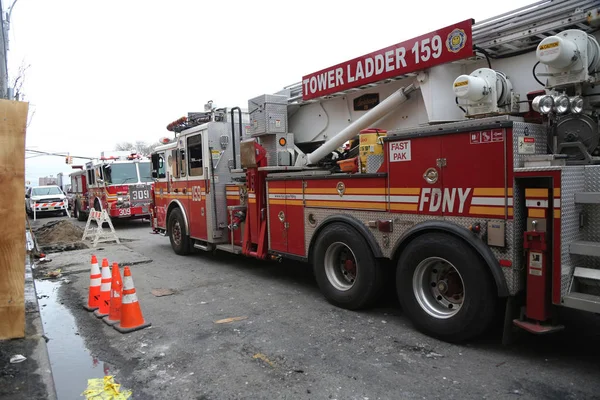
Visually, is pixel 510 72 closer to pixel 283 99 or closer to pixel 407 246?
pixel 407 246

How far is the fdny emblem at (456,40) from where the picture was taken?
495 centimetres

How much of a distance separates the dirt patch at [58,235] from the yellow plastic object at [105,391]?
994cm

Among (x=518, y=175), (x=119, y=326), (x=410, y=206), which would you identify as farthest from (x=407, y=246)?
(x=119, y=326)

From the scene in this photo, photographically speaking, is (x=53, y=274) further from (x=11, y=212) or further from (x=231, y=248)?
(x=11, y=212)

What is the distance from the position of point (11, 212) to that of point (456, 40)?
4.92 meters

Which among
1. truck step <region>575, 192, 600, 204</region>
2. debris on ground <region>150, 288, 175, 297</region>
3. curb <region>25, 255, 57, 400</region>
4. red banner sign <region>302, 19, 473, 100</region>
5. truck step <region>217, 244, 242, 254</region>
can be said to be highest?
red banner sign <region>302, 19, 473, 100</region>

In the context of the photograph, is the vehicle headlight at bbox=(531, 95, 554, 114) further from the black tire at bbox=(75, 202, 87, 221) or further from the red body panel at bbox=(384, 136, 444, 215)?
the black tire at bbox=(75, 202, 87, 221)

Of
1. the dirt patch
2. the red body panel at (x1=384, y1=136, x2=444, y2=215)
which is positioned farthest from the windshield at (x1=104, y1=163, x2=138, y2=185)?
the red body panel at (x1=384, y1=136, x2=444, y2=215)

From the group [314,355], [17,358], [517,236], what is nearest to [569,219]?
[517,236]

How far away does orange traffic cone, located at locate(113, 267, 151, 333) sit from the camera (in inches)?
201

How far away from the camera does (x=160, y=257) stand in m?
10.0

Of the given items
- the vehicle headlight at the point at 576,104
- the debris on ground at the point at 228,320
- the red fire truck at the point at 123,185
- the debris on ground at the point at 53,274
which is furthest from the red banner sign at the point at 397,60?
the red fire truck at the point at 123,185

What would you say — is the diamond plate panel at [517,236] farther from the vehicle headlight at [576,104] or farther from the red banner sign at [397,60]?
the red banner sign at [397,60]

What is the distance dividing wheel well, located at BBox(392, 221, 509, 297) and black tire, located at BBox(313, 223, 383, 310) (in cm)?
60
